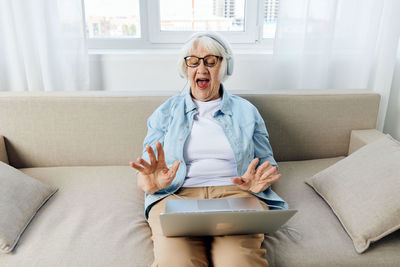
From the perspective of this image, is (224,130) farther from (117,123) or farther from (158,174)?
(117,123)

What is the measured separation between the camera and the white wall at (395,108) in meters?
2.04

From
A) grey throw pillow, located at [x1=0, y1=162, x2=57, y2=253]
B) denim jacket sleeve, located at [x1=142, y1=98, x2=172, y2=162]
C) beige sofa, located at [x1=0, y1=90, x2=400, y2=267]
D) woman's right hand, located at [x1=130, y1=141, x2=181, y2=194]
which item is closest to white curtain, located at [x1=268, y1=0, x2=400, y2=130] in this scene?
beige sofa, located at [x1=0, y1=90, x2=400, y2=267]

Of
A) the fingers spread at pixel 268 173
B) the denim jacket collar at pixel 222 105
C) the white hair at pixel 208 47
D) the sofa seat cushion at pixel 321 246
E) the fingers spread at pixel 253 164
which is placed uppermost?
the white hair at pixel 208 47

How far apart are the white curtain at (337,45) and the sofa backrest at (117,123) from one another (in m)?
0.27

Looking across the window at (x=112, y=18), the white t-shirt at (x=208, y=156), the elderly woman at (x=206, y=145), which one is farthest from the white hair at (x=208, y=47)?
the window at (x=112, y=18)

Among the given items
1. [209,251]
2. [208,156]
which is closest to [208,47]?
[208,156]

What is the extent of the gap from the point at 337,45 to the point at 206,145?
1175 mm

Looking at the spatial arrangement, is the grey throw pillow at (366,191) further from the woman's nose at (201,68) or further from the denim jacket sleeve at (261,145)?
the woman's nose at (201,68)

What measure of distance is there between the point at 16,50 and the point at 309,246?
1.83 m

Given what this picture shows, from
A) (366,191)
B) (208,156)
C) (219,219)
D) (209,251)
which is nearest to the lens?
(219,219)

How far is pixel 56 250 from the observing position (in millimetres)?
1156

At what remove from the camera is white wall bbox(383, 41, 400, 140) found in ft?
6.68

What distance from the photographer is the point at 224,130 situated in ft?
4.68

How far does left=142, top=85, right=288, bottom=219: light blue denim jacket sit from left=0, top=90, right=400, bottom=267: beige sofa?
18 centimetres
